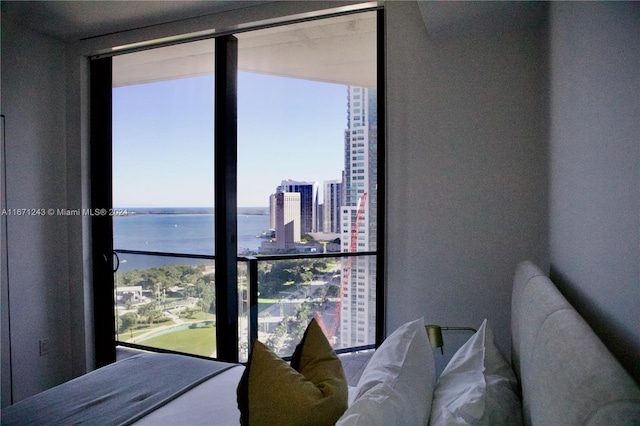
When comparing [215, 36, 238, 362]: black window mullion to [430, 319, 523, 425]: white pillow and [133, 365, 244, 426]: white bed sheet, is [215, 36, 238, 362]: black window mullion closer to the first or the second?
[133, 365, 244, 426]: white bed sheet

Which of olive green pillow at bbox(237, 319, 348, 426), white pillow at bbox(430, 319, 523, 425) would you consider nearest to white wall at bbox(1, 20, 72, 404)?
olive green pillow at bbox(237, 319, 348, 426)

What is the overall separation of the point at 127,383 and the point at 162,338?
1.65 meters

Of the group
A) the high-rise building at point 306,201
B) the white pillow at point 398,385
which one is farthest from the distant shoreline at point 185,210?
the white pillow at point 398,385

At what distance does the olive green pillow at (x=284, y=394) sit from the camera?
2.93 feet

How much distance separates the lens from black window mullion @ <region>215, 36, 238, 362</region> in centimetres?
259

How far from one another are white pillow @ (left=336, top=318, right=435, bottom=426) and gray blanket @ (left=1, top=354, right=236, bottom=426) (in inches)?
35.3

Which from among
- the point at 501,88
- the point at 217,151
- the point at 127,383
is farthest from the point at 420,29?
the point at 127,383

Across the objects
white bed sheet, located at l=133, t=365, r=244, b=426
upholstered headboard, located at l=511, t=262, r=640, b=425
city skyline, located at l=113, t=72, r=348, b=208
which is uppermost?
city skyline, located at l=113, t=72, r=348, b=208

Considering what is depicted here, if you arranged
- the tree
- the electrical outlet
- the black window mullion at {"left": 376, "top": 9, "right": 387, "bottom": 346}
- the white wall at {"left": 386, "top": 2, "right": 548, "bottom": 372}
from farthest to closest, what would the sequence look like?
the tree, the electrical outlet, the black window mullion at {"left": 376, "top": 9, "right": 387, "bottom": 346}, the white wall at {"left": 386, "top": 2, "right": 548, "bottom": 372}

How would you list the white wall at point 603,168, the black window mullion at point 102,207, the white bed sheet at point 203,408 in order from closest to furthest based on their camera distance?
the white wall at point 603,168, the white bed sheet at point 203,408, the black window mullion at point 102,207

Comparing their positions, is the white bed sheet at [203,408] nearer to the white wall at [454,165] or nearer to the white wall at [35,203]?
the white wall at [454,165]

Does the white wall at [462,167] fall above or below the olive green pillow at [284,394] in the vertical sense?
above

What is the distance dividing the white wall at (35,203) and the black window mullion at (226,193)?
1.32 meters

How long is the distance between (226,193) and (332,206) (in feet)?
2.66
